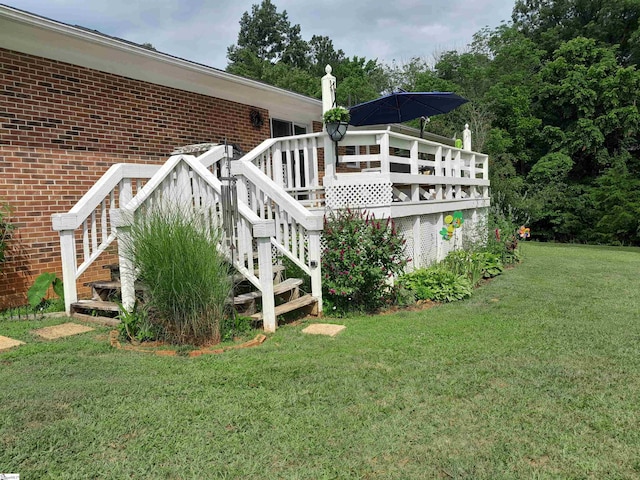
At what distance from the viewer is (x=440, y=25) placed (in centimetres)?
3897

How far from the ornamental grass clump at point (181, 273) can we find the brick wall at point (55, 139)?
8.31 ft

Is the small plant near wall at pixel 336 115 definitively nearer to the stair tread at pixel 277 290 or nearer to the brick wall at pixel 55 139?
the stair tread at pixel 277 290

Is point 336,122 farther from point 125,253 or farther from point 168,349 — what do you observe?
point 168,349

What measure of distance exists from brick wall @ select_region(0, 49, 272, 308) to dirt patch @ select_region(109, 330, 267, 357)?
2325mm

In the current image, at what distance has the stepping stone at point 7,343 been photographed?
4301 mm

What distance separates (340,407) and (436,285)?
400cm

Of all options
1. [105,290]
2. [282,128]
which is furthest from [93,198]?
[282,128]

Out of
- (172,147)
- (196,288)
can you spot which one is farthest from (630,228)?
(196,288)

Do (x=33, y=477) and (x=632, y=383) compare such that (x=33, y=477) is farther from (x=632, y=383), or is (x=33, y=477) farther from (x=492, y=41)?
(x=492, y=41)

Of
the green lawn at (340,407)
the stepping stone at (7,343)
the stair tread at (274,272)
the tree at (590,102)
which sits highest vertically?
the tree at (590,102)

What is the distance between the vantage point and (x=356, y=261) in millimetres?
5582

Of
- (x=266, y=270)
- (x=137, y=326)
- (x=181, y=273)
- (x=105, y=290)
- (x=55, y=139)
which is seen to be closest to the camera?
(x=181, y=273)

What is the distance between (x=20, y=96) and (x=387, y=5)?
2921 cm

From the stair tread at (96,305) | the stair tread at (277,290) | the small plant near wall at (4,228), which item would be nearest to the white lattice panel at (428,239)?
the stair tread at (277,290)
